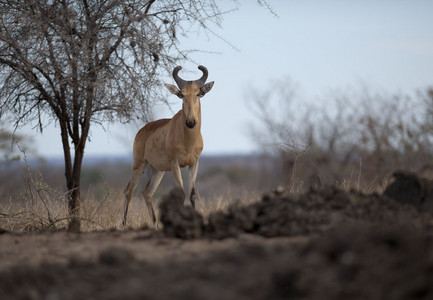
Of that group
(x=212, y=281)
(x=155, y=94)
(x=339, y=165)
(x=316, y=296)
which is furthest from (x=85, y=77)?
(x=339, y=165)

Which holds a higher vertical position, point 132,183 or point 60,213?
point 132,183

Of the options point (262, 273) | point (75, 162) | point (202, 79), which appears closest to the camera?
point (262, 273)

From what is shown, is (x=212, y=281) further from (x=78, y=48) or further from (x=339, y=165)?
(x=339, y=165)

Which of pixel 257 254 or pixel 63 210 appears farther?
pixel 63 210

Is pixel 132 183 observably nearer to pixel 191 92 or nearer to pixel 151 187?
pixel 151 187

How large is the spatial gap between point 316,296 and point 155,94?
804 centimetres

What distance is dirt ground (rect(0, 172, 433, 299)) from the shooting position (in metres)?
3.47

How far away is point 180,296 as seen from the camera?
3.52 meters

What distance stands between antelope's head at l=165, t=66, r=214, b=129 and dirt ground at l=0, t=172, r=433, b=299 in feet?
12.2

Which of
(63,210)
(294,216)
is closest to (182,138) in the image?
(63,210)

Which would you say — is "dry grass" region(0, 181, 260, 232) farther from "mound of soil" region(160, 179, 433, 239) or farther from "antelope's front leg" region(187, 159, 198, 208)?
"mound of soil" region(160, 179, 433, 239)

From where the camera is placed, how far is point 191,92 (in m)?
10.1

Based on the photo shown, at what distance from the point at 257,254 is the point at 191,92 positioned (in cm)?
611

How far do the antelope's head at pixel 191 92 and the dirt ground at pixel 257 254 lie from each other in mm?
3723
